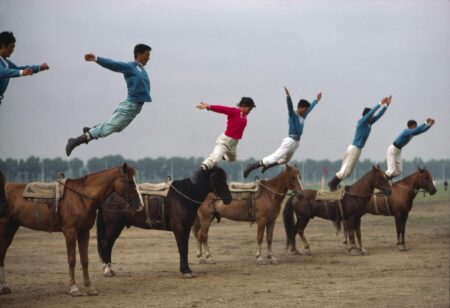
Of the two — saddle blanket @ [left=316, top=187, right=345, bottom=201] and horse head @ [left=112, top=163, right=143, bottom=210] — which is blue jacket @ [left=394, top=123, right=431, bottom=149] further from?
horse head @ [left=112, top=163, right=143, bottom=210]

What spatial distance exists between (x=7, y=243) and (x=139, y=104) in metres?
3.74

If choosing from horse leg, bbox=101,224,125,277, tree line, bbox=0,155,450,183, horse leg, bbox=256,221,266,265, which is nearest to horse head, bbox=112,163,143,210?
horse leg, bbox=101,224,125,277

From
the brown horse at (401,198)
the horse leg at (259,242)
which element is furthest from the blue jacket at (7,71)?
the brown horse at (401,198)

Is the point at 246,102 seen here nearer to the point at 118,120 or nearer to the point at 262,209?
the point at 262,209

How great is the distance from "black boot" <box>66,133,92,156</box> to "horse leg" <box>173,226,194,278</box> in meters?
4.07

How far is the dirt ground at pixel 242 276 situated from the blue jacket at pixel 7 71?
12.2 feet

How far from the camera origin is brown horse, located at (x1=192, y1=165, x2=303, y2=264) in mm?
19234

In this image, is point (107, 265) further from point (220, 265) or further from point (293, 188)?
point (293, 188)

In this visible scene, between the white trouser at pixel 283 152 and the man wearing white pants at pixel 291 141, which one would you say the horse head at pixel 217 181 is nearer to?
the man wearing white pants at pixel 291 141

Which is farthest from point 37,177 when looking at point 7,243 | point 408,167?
point 408,167

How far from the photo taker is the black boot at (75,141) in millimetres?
13078

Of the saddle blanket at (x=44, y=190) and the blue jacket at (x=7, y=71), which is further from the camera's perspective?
the saddle blanket at (x=44, y=190)

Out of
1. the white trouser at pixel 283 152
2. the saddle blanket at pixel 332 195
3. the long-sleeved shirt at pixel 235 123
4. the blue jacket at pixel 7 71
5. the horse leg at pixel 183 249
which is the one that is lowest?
the horse leg at pixel 183 249

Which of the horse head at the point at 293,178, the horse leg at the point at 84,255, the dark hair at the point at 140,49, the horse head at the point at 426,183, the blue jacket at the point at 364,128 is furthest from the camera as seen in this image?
the horse head at the point at 426,183
